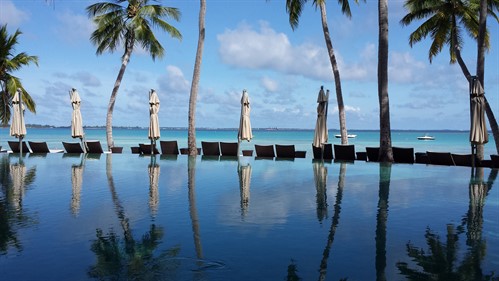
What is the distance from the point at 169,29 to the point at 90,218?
59.5ft

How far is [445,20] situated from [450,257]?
63.4ft

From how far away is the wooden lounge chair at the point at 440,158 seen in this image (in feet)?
43.2

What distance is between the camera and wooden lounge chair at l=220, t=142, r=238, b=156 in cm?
1614

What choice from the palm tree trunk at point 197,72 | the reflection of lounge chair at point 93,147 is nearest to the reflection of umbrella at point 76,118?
the reflection of lounge chair at point 93,147

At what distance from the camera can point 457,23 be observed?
805 inches

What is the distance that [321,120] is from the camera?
1441 cm

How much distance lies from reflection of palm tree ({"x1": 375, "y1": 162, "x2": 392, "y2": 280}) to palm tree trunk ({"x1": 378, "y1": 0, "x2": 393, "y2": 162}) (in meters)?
3.63

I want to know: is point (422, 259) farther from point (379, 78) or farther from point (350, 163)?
point (379, 78)

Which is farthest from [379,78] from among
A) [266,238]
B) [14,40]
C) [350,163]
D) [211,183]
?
[14,40]

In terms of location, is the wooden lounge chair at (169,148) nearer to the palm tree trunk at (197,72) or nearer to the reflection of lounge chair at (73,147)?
the palm tree trunk at (197,72)

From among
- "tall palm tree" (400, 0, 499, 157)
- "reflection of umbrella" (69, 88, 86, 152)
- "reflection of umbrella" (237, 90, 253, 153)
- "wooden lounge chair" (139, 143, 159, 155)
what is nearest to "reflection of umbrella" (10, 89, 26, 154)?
"reflection of umbrella" (69, 88, 86, 152)

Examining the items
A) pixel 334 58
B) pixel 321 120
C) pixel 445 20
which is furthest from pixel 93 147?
pixel 445 20

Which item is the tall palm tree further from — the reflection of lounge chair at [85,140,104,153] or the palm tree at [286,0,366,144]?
the reflection of lounge chair at [85,140,104,153]

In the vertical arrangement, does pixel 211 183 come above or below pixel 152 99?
below
